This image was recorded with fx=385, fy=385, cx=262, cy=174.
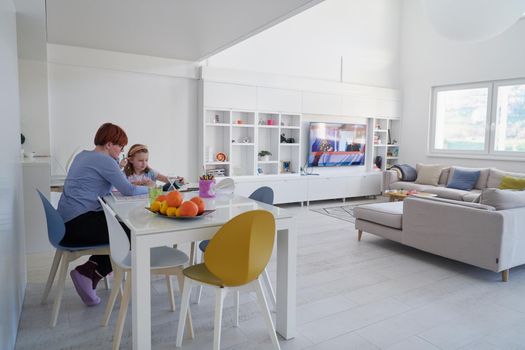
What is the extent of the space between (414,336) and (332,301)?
2.16 ft

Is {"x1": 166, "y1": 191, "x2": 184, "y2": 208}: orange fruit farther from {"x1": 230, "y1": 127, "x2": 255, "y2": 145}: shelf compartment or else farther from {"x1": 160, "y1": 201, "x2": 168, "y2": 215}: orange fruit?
{"x1": 230, "y1": 127, "x2": 255, "y2": 145}: shelf compartment

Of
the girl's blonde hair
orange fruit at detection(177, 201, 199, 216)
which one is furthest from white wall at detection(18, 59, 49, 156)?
orange fruit at detection(177, 201, 199, 216)

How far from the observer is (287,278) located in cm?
232

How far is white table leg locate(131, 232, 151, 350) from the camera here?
6.15 feet

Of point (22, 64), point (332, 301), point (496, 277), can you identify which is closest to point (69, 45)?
point (22, 64)

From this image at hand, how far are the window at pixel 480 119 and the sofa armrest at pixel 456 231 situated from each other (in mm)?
Result: 3841

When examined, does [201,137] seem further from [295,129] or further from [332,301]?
[332,301]

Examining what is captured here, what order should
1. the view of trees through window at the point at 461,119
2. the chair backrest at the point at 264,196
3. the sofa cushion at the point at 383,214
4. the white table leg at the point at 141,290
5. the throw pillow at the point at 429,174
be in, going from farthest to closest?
1. the view of trees through window at the point at 461,119
2. the throw pillow at the point at 429,174
3. the sofa cushion at the point at 383,214
4. the chair backrest at the point at 264,196
5. the white table leg at the point at 141,290

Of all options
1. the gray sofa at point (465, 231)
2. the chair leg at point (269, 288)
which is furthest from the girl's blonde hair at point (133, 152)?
the gray sofa at point (465, 231)

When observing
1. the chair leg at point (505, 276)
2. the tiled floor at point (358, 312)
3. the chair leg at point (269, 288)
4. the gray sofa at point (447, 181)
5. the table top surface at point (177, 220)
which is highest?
the table top surface at point (177, 220)

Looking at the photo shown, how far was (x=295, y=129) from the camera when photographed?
695cm

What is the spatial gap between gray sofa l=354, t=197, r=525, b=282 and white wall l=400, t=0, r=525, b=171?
12.1 ft

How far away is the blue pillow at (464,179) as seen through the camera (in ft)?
21.1

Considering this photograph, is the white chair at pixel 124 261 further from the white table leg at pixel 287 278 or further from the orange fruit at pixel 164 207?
the white table leg at pixel 287 278
